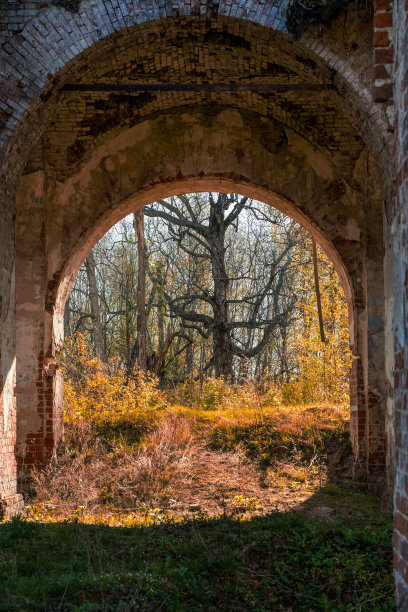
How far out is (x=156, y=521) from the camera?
7.00 metres

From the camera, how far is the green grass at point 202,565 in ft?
15.4

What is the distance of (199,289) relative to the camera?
26.6 m

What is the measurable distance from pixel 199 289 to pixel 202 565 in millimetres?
21380

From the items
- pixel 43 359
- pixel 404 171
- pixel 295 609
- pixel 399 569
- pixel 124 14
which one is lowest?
pixel 295 609

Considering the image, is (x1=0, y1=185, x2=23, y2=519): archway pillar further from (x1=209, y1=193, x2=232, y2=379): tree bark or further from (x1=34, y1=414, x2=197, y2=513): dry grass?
(x1=209, y1=193, x2=232, y2=379): tree bark

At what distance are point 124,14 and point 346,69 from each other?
2.46 meters

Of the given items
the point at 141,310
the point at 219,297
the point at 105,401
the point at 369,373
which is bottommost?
the point at 105,401

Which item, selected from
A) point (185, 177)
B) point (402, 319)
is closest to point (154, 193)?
point (185, 177)

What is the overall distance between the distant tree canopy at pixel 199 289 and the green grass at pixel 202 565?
12717 millimetres

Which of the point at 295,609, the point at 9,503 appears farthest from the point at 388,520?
the point at 9,503

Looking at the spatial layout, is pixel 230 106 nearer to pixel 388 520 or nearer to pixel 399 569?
pixel 388 520

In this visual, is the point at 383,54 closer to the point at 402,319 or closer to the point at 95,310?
the point at 402,319

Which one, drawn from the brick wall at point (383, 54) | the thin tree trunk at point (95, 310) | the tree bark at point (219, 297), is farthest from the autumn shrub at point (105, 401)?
the thin tree trunk at point (95, 310)

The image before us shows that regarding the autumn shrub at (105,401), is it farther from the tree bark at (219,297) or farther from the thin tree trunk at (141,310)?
the tree bark at (219,297)
